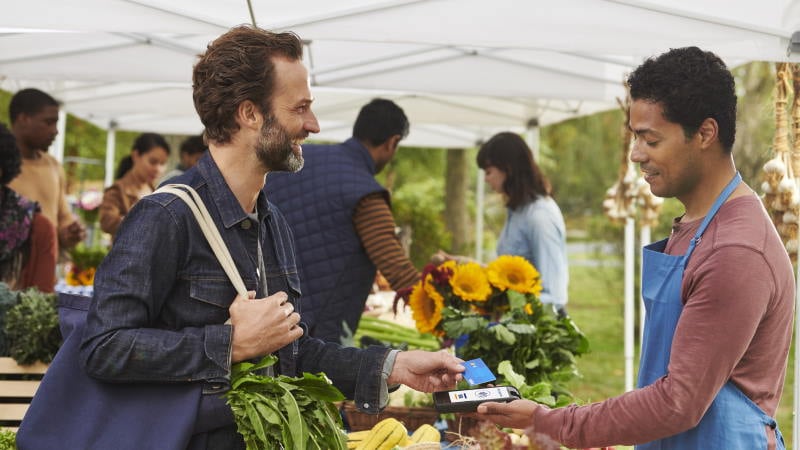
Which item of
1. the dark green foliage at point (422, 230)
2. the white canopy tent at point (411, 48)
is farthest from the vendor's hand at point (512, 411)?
the dark green foliage at point (422, 230)

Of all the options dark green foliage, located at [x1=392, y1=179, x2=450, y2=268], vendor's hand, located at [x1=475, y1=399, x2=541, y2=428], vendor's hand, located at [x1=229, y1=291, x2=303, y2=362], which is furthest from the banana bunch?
dark green foliage, located at [x1=392, y1=179, x2=450, y2=268]

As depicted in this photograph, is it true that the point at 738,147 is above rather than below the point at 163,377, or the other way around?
above

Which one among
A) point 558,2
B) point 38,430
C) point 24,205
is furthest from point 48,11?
point 38,430

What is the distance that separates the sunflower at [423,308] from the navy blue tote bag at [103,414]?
6.72 ft

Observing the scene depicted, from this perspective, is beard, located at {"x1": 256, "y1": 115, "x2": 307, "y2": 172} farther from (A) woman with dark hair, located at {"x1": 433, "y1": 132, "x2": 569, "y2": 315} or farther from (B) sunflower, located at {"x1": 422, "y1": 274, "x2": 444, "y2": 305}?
(A) woman with dark hair, located at {"x1": 433, "y1": 132, "x2": 569, "y2": 315}

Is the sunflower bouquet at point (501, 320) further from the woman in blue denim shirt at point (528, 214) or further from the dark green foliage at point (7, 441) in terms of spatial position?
the dark green foliage at point (7, 441)

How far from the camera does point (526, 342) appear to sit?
12.4 feet

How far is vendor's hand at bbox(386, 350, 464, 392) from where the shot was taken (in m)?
2.35

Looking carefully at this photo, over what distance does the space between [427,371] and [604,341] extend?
12303mm

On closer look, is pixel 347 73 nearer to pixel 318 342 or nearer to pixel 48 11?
pixel 48 11

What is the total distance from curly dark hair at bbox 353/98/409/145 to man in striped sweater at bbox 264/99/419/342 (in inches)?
7.1

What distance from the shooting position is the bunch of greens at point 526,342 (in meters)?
3.74

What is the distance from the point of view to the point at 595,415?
6.84ft

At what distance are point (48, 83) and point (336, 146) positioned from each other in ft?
16.2
